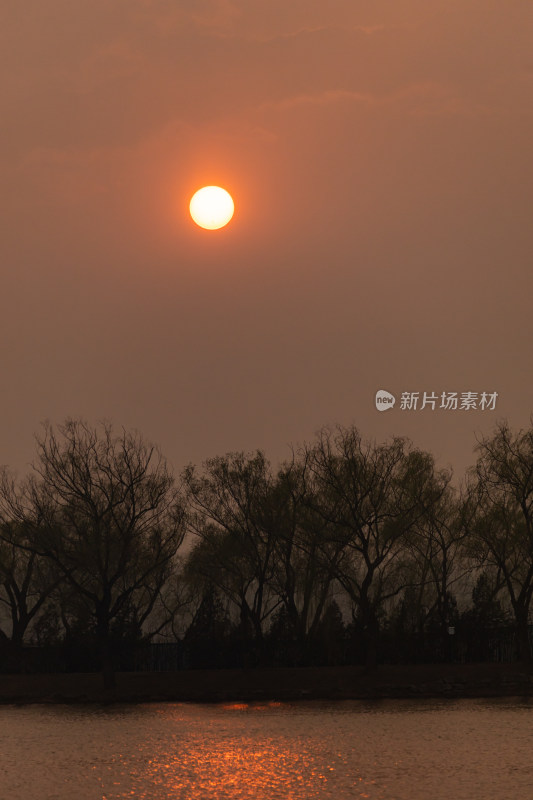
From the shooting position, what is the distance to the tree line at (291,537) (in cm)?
4816

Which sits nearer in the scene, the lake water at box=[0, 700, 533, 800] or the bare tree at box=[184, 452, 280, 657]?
the lake water at box=[0, 700, 533, 800]

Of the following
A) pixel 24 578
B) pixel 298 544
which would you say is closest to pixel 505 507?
pixel 298 544

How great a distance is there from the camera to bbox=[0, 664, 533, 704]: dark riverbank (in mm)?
42156

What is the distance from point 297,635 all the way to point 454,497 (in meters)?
12.0

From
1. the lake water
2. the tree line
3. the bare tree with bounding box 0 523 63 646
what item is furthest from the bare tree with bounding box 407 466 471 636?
the bare tree with bounding box 0 523 63 646

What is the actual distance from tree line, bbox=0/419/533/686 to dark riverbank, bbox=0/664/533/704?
1853 mm

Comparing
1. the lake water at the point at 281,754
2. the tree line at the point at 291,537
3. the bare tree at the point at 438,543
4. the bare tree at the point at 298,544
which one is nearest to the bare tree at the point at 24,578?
the tree line at the point at 291,537

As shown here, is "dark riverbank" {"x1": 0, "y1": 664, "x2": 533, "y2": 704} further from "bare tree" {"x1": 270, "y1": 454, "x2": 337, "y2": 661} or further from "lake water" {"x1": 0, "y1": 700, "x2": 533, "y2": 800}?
"lake water" {"x1": 0, "y1": 700, "x2": 533, "y2": 800}

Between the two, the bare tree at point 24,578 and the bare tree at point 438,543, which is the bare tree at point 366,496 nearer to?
the bare tree at point 438,543

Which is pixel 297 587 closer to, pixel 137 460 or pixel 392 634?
pixel 392 634

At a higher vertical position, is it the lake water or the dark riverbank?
the dark riverbank

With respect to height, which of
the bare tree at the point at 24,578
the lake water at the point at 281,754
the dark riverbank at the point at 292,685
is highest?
the bare tree at the point at 24,578

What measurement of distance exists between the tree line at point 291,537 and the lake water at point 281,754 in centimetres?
1327

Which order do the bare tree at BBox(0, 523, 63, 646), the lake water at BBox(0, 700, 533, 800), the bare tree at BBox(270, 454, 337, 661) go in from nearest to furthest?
the lake water at BBox(0, 700, 533, 800) → the bare tree at BBox(270, 454, 337, 661) → the bare tree at BBox(0, 523, 63, 646)
